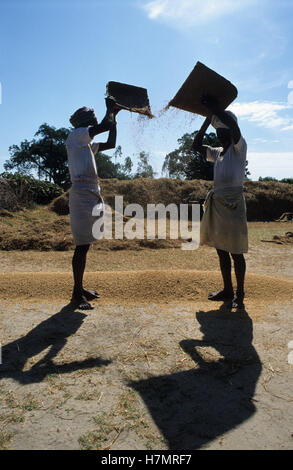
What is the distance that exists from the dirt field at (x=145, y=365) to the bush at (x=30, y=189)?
354 inches

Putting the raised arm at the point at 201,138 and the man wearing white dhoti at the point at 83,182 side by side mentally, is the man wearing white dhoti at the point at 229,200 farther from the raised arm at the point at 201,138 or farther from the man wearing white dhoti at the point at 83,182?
the man wearing white dhoti at the point at 83,182

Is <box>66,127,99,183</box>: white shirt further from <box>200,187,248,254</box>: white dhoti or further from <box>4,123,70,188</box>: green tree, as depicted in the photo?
<box>4,123,70,188</box>: green tree

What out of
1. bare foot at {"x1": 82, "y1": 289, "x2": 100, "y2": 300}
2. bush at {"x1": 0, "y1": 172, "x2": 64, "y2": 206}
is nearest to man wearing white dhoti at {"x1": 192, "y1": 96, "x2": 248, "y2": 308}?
bare foot at {"x1": 82, "y1": 289, "x2": 100, "y2": 300}

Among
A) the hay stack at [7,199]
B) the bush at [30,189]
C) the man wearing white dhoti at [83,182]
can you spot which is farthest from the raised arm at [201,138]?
the bush at [30,189]

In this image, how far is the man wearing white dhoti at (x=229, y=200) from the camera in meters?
2.86

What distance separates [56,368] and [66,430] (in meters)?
0.55

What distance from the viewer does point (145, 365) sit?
6.82ft

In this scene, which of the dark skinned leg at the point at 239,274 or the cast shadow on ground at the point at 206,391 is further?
the dark skinned leg at the point at 239,274

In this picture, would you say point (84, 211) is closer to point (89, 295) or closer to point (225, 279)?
point (89, 295)

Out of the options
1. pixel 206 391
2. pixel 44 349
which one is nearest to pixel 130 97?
pixel 44 349

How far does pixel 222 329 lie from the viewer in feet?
→ 8.45

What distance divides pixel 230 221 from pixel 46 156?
31327 millimetres
